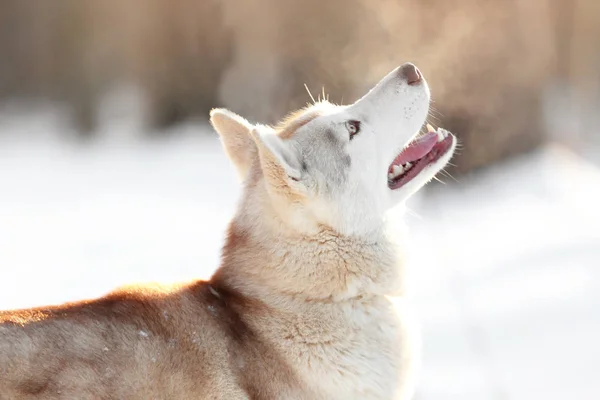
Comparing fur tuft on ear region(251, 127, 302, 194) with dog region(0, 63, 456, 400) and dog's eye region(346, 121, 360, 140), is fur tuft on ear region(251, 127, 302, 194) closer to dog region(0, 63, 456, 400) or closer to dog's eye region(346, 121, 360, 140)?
dog region(0, 63, 456, 400)

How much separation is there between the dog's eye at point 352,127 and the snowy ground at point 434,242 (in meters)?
0.53

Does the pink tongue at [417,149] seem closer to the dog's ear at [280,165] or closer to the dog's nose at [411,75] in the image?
the dog's nose at [411,75]

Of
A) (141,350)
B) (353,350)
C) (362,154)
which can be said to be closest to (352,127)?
(362,154)

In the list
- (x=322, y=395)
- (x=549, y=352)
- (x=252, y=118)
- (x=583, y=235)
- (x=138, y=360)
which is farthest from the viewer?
(x=252, y=118)

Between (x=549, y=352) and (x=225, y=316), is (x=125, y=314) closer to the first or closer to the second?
(x=225, y=316)

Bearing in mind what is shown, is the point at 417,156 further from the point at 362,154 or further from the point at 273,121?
the point at 273,121

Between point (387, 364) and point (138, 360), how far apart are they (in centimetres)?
94

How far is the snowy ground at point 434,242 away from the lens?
5.74m

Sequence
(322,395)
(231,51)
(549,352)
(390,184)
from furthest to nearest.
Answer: (231,51)
(549,352)
(390,184)
(322,395)

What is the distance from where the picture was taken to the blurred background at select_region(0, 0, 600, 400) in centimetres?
714

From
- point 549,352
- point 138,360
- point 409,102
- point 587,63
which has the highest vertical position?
point 587,63

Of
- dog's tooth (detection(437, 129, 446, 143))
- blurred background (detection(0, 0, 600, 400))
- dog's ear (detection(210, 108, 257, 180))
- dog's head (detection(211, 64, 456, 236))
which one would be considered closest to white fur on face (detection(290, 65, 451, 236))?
dog's head (detection(211, 64, 456, 236))

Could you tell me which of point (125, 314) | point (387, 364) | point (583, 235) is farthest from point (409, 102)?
point (583, 235)

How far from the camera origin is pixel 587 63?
10953 millimetres
